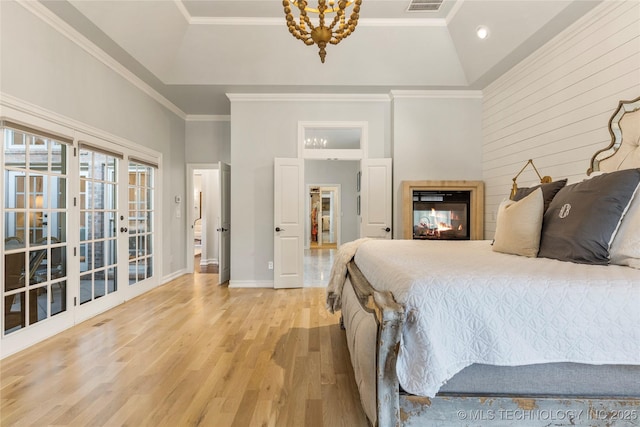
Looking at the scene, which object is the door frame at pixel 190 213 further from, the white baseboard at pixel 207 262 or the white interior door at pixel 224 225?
the white baseboard at pixel 207 262

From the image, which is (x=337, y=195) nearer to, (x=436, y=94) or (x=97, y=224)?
(x=436, y=94)

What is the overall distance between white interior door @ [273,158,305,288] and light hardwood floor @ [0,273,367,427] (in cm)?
122

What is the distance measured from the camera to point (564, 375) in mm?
1221

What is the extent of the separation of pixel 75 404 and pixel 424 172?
4490 mm

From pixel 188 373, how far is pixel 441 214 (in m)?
3.76

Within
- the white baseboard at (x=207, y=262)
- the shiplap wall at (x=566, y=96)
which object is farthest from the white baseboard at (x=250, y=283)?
the shiplap wall at (x=566, y=96)

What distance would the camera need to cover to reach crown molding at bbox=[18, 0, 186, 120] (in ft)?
8.83

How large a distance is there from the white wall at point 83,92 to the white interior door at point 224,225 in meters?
0.94

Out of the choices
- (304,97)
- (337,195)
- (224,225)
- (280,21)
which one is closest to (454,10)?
(280,21)

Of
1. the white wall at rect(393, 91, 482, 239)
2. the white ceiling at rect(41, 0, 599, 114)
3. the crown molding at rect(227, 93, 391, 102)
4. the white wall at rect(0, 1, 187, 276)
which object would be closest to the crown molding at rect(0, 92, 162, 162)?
the white wall at rect(0, 1, 187, 276)

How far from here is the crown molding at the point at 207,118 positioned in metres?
5.78

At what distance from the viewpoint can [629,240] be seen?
154cm

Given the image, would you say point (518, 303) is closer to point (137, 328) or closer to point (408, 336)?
point (408, 336)

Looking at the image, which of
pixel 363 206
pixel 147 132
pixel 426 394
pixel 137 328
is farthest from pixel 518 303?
pixel 147 132
